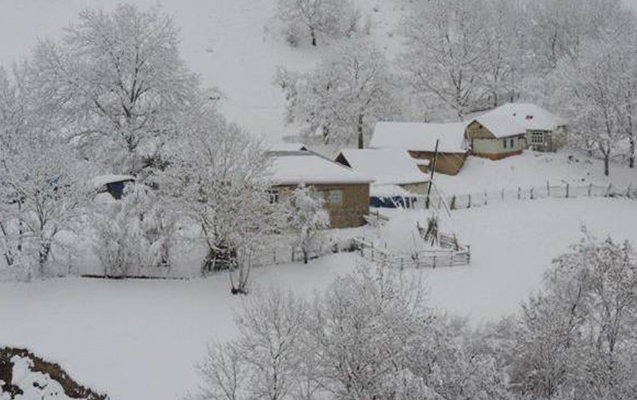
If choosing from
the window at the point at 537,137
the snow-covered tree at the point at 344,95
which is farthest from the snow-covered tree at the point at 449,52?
the snow-covered tree at the point at 344,95

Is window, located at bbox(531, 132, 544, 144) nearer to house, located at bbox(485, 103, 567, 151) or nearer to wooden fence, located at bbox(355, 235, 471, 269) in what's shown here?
house, located at bbox(485, 103, 567, 151)

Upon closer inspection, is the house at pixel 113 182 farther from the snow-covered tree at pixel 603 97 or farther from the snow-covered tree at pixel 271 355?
the snow-covered tree at pixel 603 97

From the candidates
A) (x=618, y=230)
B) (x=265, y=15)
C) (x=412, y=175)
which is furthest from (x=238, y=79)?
(x=618, y=230)

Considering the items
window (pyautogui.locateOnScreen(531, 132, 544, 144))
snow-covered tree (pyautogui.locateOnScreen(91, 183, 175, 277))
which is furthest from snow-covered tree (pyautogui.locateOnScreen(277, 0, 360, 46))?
snow-covered tree (pyautogui.locateOnScreen(91, 183, 175, 277))

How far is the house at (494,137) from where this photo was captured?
5463 cm

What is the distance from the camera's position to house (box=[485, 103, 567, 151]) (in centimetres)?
5678

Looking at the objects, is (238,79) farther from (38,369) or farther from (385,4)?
(38,369)

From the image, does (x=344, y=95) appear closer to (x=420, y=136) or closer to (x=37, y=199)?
(x=420, y=136)

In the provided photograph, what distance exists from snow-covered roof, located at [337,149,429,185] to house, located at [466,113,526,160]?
35.9ft

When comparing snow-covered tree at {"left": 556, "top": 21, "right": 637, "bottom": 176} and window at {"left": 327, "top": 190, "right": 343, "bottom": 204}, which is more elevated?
snow-covered tree at {"left": 556, "top": 21, "right": 637, "bottom": 176}

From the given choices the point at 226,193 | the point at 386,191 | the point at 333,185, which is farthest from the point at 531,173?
the point at 226,193

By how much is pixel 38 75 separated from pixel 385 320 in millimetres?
27349

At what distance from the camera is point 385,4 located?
84625 millimetres

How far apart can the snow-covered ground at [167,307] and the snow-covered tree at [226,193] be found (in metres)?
1.98
